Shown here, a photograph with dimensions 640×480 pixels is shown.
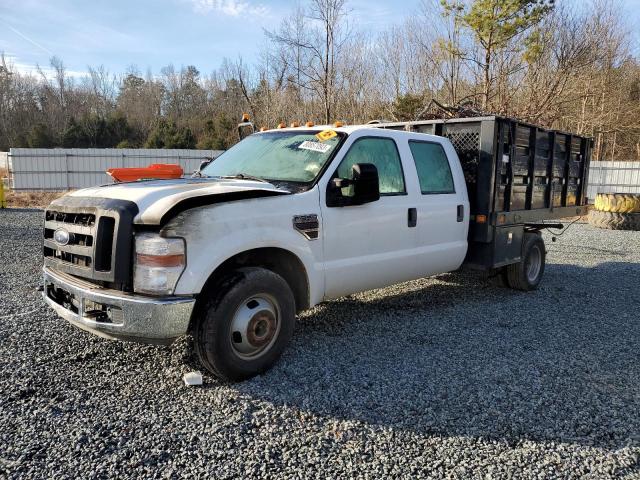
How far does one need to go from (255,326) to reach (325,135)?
191 cm

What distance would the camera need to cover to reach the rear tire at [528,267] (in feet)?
22.2

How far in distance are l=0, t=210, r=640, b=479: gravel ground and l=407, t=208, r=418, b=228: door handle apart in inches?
41.9

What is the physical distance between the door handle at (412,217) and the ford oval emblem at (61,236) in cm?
304

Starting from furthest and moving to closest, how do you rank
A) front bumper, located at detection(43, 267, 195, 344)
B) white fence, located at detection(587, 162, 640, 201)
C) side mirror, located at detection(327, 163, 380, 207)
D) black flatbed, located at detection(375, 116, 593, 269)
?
white fence, located at detection(587, 162, 640, 201) < black flatbed, located at detection(375, 116, 593, 269) < side mirror, located at detection(327, 163, 380, 207) < front bumper, located at detection(43, 267, 195, 344)

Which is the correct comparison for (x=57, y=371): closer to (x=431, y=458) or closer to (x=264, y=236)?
(x=264, y=236)

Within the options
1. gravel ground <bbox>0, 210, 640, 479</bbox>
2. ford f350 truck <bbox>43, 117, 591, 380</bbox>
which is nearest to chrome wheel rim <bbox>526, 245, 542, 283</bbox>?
ford f350 truck <bbox>43, 117, 591, 380</bbox>

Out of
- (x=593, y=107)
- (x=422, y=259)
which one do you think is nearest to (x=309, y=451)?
(x=422, y=259)

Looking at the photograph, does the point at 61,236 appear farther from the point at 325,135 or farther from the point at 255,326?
the point at 325,135

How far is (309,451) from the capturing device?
9.53 feet

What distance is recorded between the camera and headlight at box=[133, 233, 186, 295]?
3295 mm

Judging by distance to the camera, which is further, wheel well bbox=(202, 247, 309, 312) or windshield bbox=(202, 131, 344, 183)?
windshield bbox=(202, 131, 344, 183)

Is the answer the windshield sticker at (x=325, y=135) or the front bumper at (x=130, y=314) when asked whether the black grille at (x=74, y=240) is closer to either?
the front bumper at (x=130, y=314)

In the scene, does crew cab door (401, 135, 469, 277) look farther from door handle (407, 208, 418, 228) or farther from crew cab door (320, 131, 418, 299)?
crew cab door (320, 131, 418, 299)

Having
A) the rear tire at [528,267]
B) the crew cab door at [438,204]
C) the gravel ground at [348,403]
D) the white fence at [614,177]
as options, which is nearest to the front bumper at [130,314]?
the gravel ground at [348,403]
